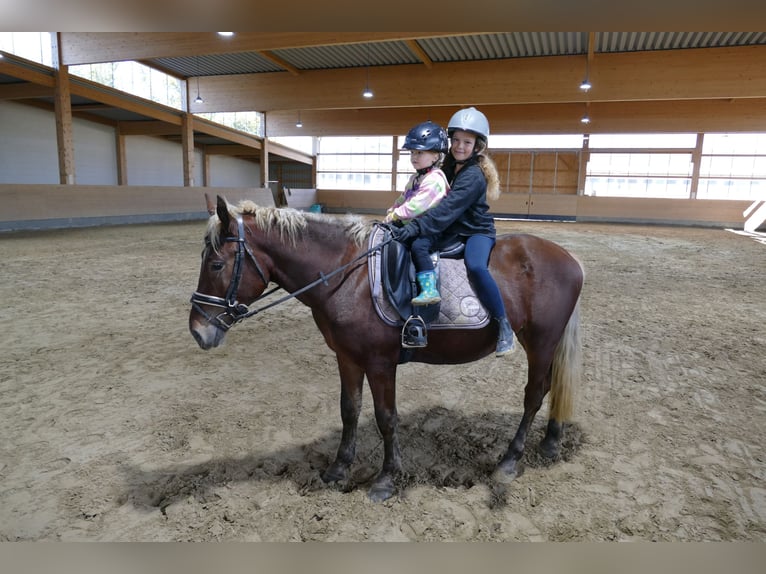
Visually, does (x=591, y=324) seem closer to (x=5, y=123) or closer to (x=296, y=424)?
(x=296, y=424)

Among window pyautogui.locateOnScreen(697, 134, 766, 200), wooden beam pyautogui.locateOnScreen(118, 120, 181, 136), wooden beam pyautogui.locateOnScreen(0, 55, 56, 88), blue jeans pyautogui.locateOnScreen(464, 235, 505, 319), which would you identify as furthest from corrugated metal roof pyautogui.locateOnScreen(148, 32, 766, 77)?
blue jeans pyautogui.locateOnScreen(464, 235, 505, 319)

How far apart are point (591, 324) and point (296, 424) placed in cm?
376

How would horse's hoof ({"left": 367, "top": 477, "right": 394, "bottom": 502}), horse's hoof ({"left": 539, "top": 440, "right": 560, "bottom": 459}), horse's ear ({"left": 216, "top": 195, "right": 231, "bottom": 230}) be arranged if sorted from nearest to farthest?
horse's ear ({"left": 216, "top": 195, "right": 231, "bottom": 230})
horse's hoof ({"left": 367, "top": 477, "right": 394, "bottom": 502})
horse's hoof ({"left": 539, "top": 440, "right": 560, "bottom": 459})

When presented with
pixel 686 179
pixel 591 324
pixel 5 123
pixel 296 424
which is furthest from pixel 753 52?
pixel 5 123

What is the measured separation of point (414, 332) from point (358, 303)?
0.30 metres

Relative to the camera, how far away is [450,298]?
2344 millimetres

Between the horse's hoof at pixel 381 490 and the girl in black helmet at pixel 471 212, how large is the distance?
87 centimetres

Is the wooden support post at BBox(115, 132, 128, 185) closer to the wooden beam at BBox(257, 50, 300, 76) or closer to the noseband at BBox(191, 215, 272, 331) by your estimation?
the wooden beam at BBox(257, 50, 300, 76)

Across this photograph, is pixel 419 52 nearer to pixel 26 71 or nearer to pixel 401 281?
pixel 26 71

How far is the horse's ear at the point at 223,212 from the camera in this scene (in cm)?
197

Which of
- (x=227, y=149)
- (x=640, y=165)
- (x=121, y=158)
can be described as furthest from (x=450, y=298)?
(x=227, y=149)

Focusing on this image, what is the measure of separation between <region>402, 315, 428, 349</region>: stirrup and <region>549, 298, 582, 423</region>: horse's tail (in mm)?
1034

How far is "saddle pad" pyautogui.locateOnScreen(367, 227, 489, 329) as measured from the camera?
224 centimetres

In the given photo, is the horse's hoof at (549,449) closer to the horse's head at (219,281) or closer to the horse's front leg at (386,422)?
the horse's front leg at (386,422)
